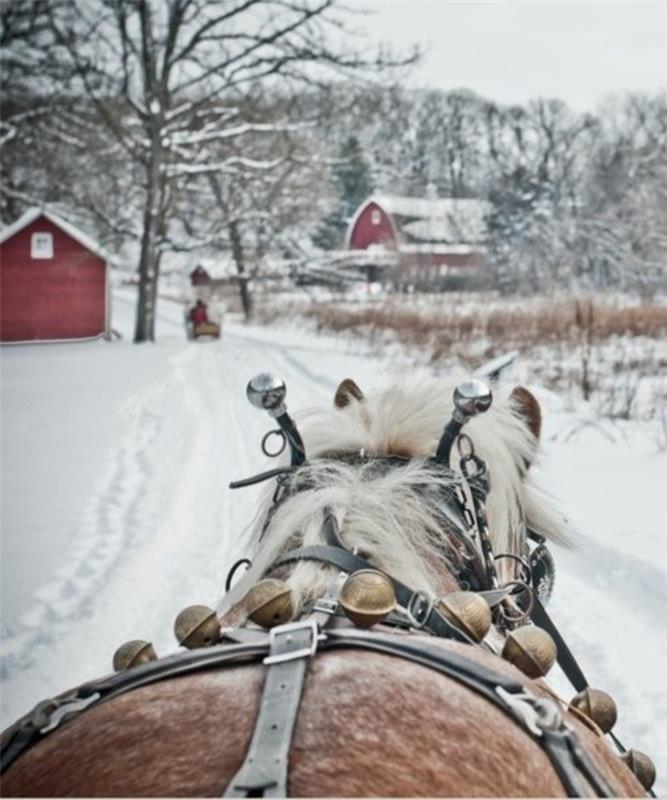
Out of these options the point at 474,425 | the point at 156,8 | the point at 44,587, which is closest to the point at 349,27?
the point at 156,8

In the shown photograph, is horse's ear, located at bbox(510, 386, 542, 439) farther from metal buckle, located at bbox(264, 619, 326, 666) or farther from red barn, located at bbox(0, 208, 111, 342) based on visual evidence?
red barn, located at bbox(0, 208, 111, 342)

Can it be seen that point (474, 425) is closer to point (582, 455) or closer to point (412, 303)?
point (582, 455)

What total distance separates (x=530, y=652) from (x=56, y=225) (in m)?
19.8

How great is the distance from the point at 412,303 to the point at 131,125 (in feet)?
25.4

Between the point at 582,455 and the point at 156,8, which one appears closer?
the point at 582,455

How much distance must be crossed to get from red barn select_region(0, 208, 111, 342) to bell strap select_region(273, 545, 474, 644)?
1837cm

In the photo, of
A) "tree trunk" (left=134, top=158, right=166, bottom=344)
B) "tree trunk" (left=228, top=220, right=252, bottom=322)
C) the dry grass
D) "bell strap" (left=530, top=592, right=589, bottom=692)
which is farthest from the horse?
"tree trunk" (left=228, top=220, right=252, bottom=322)

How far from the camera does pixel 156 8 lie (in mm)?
15500

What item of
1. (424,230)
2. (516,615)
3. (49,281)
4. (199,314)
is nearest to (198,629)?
(516,615)

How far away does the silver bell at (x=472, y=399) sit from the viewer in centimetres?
146

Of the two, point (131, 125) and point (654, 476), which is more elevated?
point (131, 125)

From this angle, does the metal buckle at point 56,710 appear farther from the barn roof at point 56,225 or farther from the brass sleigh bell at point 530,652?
the barn roof at point 56,225

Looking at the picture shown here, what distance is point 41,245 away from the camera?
19.1 metres

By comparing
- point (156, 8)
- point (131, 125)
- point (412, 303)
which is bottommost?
point (412, 303)
